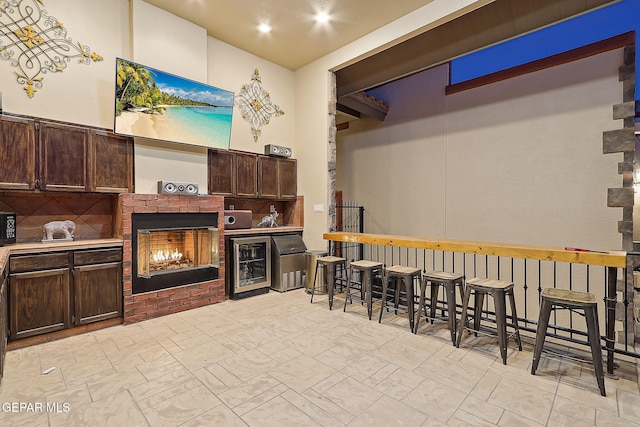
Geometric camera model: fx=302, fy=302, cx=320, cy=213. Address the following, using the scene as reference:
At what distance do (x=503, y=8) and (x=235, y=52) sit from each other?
12.1ft

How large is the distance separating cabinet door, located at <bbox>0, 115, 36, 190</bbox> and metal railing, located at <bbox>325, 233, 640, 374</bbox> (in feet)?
10.8

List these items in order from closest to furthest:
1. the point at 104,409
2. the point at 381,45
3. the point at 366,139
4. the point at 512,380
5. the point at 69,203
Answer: the point at 104,409 < the point at 512,380 < the point at 69,203 < the point at 381,45 < the point at 366,139

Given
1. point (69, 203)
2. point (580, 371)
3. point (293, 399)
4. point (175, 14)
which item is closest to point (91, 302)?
point (69, 203)

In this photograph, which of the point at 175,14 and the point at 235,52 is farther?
the point at 235,52

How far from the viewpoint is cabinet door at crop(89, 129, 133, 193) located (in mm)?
3289

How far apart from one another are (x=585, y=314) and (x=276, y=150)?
422 centimetres

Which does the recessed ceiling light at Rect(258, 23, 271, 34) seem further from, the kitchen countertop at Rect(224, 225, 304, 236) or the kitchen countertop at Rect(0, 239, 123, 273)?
the kitchen countertop at Rect(0, 239, 123, 273)

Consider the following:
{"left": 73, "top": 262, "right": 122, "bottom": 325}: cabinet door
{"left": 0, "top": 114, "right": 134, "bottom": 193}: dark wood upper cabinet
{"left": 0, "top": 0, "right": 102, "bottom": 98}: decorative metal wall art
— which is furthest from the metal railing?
{"left": 0, "top": 0, "right": 102, "bottom": 98}: decorative metal wall art

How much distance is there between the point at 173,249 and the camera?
3.98 m

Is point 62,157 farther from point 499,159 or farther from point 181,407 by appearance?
point 499,159

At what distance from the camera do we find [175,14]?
12.7ft

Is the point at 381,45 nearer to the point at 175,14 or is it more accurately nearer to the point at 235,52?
the point at 235,52

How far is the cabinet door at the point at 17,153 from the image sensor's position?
2.77 metres

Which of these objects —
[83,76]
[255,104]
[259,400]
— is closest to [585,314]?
[259,400]
